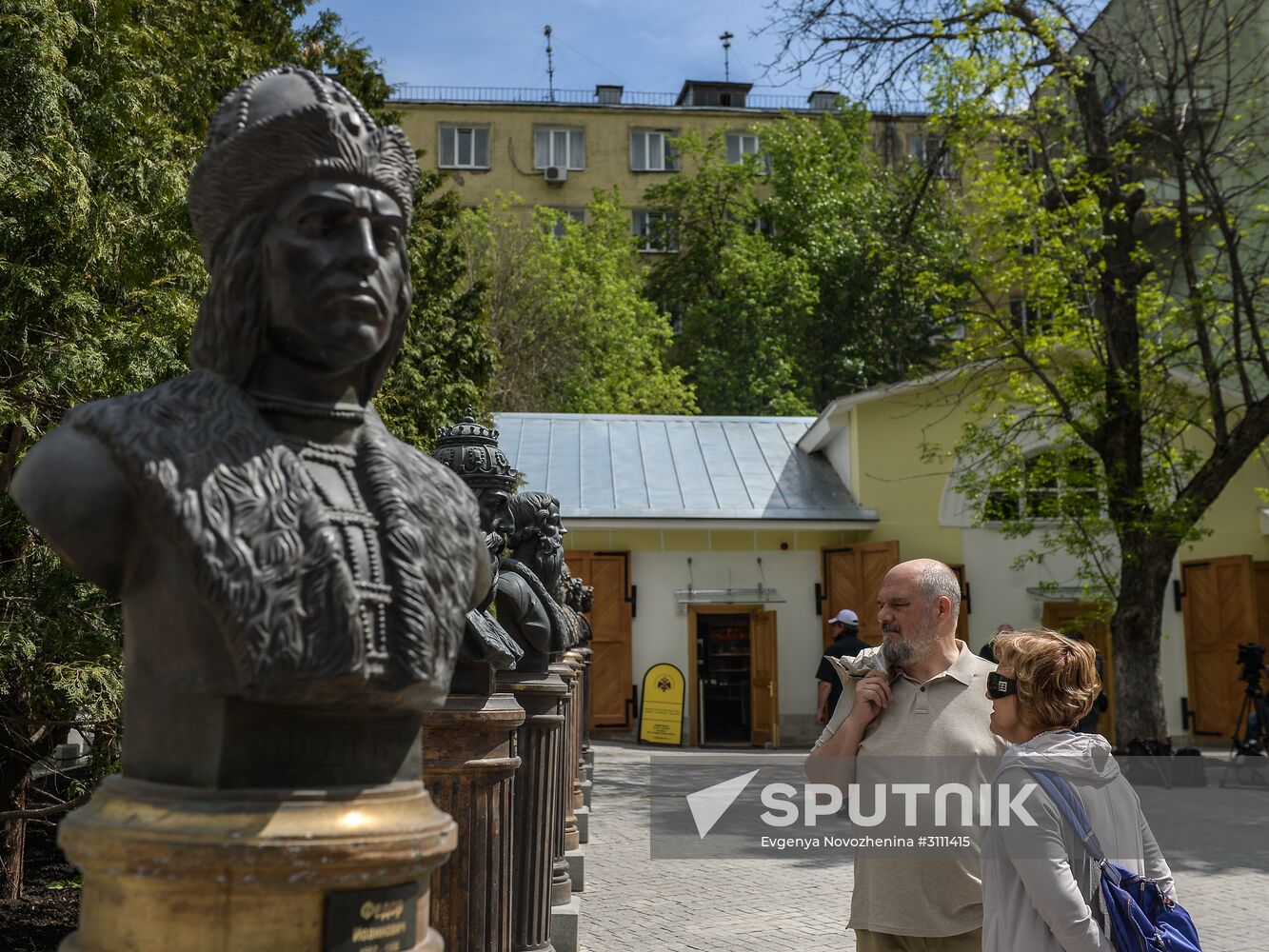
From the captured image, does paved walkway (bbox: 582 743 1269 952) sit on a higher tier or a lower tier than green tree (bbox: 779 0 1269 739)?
lower

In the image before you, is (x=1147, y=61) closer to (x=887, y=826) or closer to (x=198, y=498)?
(x=887, y=826)

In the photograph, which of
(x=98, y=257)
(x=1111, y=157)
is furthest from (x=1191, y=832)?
(x=98, y=257)

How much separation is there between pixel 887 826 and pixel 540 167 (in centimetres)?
3568

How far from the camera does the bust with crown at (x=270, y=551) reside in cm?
197

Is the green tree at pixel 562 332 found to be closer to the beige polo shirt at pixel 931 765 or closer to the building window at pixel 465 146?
the building window at pixel 465 146

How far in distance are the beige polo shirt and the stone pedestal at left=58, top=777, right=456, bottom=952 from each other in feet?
6.16

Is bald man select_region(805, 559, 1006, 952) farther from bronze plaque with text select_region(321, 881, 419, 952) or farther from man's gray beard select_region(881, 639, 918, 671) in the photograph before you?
bronze plaque with text select_region(321, 881, 419, 952)

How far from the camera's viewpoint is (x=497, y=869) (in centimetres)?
413

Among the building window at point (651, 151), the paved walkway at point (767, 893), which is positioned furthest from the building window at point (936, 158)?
the building window at point (651, 151)

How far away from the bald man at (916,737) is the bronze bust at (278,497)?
1.81 meters

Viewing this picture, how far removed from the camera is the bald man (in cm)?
349

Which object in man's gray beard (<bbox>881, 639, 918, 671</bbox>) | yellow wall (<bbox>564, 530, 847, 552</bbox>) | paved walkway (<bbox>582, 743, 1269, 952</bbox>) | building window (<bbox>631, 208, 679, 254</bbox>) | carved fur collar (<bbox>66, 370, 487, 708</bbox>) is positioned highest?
building window (<bbox>631, 208, 679, 254</bbox>)

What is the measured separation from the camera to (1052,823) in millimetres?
2861

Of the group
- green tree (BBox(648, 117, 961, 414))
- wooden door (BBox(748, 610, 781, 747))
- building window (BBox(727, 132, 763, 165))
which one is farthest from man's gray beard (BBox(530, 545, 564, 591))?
building window (BBox(727, 132, 763, 165))
